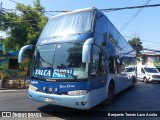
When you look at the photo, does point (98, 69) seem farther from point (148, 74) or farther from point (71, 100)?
point (148, 74)

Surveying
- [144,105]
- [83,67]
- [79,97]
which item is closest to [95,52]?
[83,67]

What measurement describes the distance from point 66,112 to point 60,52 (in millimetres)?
2277

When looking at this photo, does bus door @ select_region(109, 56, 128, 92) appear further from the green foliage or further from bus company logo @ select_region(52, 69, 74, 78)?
the green foliage

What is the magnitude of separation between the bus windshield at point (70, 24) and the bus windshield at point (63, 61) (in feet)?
2.02

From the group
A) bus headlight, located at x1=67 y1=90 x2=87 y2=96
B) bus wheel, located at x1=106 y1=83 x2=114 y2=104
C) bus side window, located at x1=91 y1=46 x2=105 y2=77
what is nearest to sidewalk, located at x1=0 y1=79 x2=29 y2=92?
bus wheel, located at x1=106 y1=83 x2=114 y2=104

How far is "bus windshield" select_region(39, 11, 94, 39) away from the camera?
8.01 m

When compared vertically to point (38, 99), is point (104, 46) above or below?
above

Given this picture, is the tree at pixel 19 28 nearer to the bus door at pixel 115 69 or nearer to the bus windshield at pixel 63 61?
the bus door at pixel 115 69

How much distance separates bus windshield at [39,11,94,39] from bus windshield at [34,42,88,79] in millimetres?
615

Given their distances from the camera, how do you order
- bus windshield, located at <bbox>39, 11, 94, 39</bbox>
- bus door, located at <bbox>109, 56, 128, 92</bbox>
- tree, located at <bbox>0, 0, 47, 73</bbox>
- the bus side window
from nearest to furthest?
the bus side window, bus windshield, located at <bbox>39, 11, 94, 39</bbox>, bus door, located at <bbox>109, 56, 128, 92</bbox>, tree, located at <bbox>0, 0, 47, 73</bbox>

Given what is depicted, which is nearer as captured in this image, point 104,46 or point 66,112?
point 66,112

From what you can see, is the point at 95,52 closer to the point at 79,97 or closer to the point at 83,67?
the point at 83,67

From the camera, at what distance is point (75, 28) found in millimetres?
8078

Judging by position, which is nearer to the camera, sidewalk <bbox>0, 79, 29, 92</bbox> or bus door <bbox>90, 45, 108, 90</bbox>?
bus door <bbox>90, 45, 108, 90</bbox>
